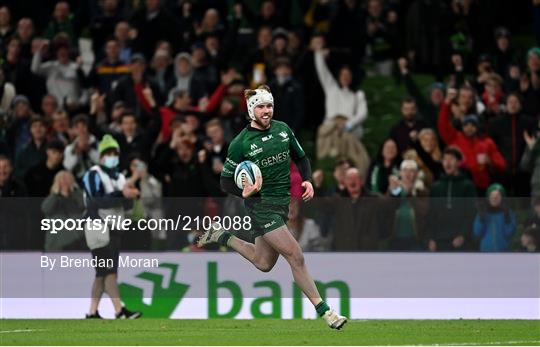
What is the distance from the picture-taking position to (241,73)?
2822 cm

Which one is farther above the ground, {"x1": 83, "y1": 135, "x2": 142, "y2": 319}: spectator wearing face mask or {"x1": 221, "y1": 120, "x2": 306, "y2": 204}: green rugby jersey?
{"x1": 221, "y1": 120, "x2": 306, "y2": 204}: green rugby jersey

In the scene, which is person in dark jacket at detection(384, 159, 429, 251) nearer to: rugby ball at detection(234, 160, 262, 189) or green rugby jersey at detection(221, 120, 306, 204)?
green rugby jersey at detection(221, 120, 306, 204)

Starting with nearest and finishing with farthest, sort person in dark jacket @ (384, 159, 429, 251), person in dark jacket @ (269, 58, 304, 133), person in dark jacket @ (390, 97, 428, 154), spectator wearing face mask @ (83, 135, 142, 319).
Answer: spectator wearing face mask @ (83, 135, 142, 319), person in dark jacket @ (384, 159, 429, 251), person in dark jacket @ (390, 97, 428, 154), person in dark jacket @ (269, 58, 304, 133)

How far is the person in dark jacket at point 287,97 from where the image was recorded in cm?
2650

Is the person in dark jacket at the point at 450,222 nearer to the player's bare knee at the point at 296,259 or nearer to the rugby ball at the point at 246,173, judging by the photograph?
the player's bare knee at the point at 296,259

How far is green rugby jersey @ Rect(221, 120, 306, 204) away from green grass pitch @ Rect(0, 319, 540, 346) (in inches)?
64.7

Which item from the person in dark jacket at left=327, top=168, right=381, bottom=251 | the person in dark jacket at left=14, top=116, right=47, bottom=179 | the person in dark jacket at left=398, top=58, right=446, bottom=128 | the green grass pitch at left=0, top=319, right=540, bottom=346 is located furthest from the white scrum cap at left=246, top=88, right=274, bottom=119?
the person in dark jacket at left=398, top=58, right=446, bottom=128

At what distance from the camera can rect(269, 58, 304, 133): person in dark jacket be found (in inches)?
1043

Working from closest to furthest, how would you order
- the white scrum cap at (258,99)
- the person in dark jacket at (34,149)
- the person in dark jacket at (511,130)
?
the white scrum cap at (258,99)
the person in dark jacket at (34,149)
the person in dark jacket at (511,130)

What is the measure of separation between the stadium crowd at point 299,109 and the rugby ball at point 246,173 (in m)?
4.63

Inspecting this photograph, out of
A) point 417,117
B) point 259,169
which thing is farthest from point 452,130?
point 259,169

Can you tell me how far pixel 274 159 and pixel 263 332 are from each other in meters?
2.52

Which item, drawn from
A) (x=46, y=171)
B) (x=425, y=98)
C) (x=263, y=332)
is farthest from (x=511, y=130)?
(x=263, y=332)

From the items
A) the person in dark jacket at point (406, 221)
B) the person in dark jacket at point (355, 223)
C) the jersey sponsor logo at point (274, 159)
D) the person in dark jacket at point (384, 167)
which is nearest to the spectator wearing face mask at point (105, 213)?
the person in dark jacket at point (355, 223)
